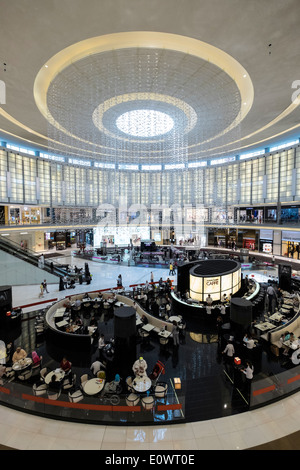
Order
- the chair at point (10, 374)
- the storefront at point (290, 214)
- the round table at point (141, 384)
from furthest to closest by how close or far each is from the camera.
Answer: the storefront at point (290, 214)
the chair at point (10, 374)
the round table at point (141, 384)

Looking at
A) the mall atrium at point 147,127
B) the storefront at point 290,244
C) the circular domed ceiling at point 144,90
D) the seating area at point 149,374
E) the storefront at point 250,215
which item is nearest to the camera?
the seating area at point 149,374

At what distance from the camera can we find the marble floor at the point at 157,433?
16.2 feet

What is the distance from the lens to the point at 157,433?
5227mm

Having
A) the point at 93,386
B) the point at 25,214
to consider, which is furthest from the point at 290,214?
the point at 25,214

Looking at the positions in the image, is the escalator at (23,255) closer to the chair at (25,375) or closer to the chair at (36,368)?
the chair at (36,368)

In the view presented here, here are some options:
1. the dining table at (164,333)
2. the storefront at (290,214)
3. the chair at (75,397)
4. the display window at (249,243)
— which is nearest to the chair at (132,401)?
the chair at (75,397)

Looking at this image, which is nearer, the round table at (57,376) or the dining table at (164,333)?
the round table at (57,376)

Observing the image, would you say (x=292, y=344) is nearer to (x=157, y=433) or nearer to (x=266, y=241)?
(x=157, y=433)

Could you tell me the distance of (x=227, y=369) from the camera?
302 inches

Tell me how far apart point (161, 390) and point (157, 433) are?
93 cm

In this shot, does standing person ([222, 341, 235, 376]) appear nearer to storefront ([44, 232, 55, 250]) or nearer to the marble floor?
the marble floor

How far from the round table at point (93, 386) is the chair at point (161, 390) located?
164cm

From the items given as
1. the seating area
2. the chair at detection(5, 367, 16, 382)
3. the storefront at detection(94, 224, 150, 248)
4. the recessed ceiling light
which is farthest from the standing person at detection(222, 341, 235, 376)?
the storefront at detection(94, 224, 150, 248)

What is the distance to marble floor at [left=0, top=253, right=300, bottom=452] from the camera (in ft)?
→ 16.2
